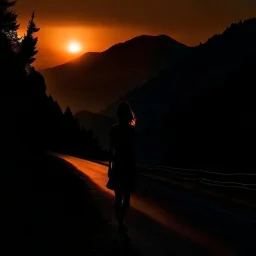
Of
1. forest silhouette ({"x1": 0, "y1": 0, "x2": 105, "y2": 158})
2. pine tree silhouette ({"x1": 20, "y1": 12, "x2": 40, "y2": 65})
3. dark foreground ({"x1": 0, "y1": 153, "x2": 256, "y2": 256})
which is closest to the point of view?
dark foreground ({"x1": 0, "y1": 153, "x2": 256, "y2": 256})

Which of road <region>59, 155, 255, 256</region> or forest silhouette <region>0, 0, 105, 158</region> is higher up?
forest silhouette <region>0, 0, 105, 158</region>

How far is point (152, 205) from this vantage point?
15.8 meters

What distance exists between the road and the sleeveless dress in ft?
3.04

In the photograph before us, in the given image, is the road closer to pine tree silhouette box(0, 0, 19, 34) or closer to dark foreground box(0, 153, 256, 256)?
dark foreground box(0, 153, 256, 256)

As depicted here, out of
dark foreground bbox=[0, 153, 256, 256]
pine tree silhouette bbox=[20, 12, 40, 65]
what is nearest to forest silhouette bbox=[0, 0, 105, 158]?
pine tree silhouette bbox=[20, 12, 40, 65]

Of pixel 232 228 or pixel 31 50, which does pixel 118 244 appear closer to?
pixel 232 228

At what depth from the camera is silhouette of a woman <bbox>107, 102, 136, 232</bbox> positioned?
30.2 feet

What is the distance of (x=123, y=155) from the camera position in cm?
928

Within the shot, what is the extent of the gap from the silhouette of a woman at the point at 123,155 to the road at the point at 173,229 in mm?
848

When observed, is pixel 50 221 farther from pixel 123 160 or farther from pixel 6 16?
pixel 6 16

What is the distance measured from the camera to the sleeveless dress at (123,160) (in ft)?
30.2

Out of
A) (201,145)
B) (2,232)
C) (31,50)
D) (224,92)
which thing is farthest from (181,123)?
(2,232)

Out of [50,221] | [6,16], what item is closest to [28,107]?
[6,16]

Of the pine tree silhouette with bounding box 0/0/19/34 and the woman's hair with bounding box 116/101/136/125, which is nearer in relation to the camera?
the woman's hair with bounding box 116/101/136/125
